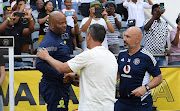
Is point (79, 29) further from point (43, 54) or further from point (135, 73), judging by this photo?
point (43, 54)

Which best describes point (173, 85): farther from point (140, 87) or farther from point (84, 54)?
point (84, 54)

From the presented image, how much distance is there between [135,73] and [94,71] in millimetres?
1435

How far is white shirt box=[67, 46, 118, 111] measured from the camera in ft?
16.5

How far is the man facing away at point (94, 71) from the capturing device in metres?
5.04

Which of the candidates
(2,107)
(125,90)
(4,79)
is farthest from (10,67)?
(125,90)

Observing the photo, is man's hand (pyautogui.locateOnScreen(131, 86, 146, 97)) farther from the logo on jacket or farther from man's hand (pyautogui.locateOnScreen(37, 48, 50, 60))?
man's hand (pyautogui.locateOnScreen(37, 48, 50, 60))

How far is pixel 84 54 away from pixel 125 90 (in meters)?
1.61

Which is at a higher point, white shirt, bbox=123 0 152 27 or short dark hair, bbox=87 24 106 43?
short dark hair, bbox=87 24 106 43

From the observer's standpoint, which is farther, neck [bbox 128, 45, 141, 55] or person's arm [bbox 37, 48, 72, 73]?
neck [bbox 128, 45, 141, 55]

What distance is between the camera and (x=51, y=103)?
5859mm

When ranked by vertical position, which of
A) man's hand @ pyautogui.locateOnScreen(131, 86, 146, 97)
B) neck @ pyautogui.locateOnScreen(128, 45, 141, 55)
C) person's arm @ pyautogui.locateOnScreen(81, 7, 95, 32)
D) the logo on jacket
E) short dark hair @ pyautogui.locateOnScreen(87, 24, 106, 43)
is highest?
short dark hair @ pyautogui.locateOnScreen(87, 24, 106, 43)

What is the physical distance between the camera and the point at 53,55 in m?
5.67

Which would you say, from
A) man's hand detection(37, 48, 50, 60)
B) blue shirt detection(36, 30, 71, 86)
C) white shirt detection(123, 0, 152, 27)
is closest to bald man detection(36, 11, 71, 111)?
blue shirt detection(36, 30, 71, 86)

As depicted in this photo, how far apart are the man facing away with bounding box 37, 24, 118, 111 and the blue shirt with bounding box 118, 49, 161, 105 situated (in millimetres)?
1213
